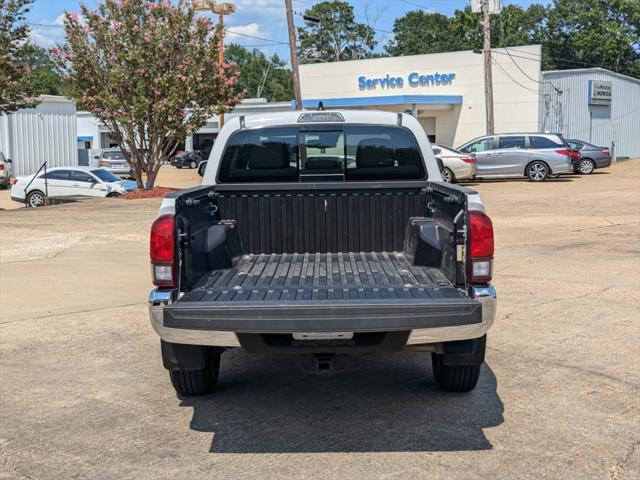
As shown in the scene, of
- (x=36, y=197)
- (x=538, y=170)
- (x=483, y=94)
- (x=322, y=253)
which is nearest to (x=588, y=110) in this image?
(x=483, y=94)

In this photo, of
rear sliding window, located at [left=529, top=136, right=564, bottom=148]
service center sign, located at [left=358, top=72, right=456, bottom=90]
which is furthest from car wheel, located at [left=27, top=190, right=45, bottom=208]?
service center sign, located at [left=358, top=72, right=456, bottom=90]

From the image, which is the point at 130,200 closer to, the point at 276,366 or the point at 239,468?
the point at 276,366

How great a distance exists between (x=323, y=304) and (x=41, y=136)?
1554 inches

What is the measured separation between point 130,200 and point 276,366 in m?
18.2

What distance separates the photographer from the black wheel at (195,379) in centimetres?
566

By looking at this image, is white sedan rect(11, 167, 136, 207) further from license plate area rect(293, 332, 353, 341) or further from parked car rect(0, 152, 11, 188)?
license plate area rect(293, 332, 353, 341)

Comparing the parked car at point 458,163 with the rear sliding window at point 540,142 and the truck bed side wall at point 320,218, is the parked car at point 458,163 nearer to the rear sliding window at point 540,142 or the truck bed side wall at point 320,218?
the rear sliding window at point 540,142

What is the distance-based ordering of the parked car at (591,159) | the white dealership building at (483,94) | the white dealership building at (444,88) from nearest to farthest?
the parked car at (591,159)
the white dealership building at (444,88)
the white dealership building at (483,94)

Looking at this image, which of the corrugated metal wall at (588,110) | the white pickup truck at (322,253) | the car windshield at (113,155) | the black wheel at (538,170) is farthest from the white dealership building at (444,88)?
the white pickup truck at (322,253)

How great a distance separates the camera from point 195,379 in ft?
18.7

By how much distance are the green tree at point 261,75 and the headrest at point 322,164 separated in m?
96.9

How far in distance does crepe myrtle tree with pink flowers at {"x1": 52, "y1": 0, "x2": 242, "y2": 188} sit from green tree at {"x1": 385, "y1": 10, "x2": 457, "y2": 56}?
76.0 meters

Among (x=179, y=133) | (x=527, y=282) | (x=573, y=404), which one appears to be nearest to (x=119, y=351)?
(x=573, y=404)

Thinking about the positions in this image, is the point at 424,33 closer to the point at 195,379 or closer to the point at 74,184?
the point at 74,184
